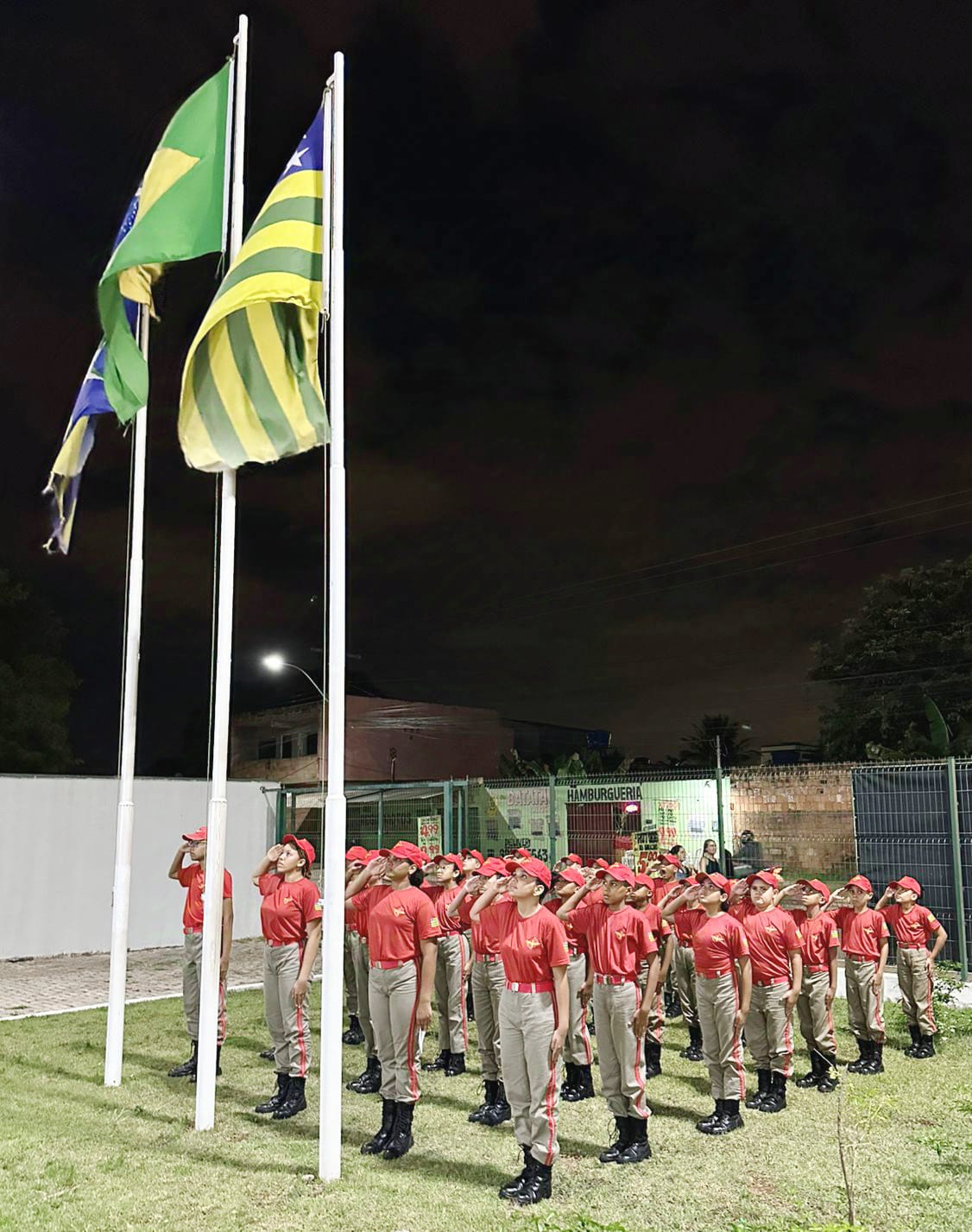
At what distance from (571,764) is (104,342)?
84.7ft

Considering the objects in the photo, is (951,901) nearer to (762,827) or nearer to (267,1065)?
(762,827)

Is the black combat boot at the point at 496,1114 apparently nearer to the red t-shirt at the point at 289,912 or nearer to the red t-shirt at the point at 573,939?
the red t-shirt at the point at 573,939

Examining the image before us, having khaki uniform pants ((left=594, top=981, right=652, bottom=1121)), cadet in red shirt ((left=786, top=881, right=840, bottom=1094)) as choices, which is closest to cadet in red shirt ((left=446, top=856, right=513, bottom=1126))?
khaki uniform pants ((left=594, top=981, right=652, bottom=1121))

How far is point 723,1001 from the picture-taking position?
8586 millimetres

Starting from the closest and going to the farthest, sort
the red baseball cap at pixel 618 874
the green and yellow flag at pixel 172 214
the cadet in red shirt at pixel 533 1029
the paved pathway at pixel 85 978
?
1. the cadet in red shirt at pixel 533 1029
2. the red baseball cap at pixel 618 874
3. the green and yellow flag at pixel 172 214
4. the paved pathway at pixel 85 978

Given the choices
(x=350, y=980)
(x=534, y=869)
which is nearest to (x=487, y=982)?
(x=534, y=869)

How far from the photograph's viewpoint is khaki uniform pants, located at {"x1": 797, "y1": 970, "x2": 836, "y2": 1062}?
9688mm

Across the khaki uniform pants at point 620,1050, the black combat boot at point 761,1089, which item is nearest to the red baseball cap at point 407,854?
the khaki uniform pants at point 620,1050

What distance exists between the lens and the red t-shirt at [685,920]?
33.0ft

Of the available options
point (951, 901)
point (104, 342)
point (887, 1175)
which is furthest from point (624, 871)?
point (951, 901)

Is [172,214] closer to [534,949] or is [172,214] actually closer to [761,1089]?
[534,949]

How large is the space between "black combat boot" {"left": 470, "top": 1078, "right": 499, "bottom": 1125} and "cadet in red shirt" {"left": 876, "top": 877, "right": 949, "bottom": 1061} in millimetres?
4625

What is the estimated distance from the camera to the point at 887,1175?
711cm

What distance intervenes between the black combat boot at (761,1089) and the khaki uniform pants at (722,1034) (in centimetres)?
43
